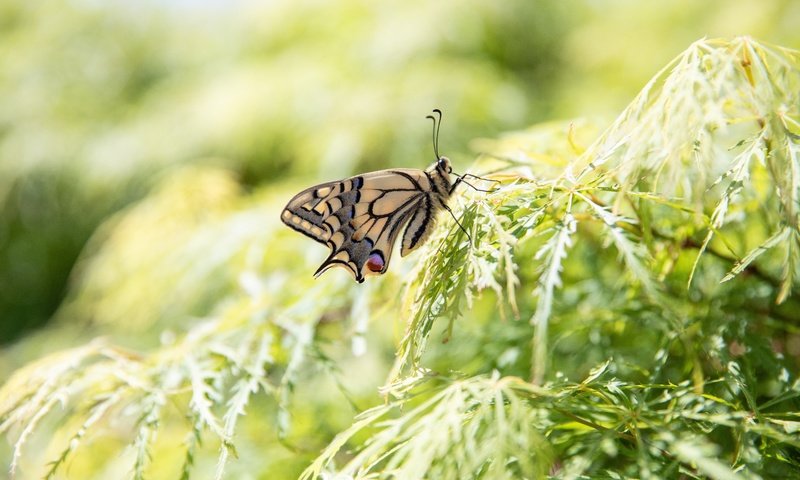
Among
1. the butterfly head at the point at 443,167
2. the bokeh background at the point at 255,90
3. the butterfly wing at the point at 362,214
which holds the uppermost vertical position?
the bokeh background at the point at 255,90

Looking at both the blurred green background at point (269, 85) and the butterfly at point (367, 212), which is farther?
the blurred green background at point (269, 85)

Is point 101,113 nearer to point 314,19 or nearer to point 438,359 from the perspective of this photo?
point 314,19

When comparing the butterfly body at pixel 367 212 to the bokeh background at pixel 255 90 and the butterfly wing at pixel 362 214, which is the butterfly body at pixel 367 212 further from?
the bokeh background at pixel 255 90

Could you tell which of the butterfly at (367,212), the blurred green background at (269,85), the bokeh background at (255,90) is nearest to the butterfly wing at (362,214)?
the butterfly at (367,212)

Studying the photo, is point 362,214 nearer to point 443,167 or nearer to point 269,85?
point 443,167

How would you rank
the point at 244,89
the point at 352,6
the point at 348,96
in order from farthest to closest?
the point at 352,6
the point at 244,89
the point at 348,96

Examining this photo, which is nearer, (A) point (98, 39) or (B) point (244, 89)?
(B) point (244, 89)

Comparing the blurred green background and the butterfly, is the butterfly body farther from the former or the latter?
the blurred green background

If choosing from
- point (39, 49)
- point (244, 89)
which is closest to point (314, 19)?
point (244, 89)
